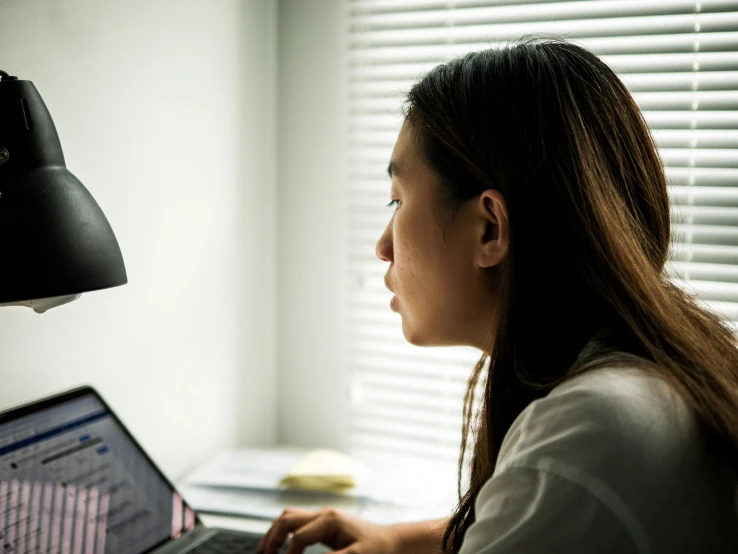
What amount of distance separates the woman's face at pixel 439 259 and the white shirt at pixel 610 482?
228 millimetres

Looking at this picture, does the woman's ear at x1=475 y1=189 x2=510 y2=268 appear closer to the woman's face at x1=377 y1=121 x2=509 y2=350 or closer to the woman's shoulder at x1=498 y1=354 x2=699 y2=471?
the woman's face at x1=377 y1=121 x2=509 y2=350

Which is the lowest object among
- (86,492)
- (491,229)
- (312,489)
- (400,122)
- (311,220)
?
(312,489)

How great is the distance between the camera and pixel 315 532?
1.01m

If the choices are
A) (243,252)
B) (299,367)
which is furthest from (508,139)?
(299,367)

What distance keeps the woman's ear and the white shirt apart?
20cm

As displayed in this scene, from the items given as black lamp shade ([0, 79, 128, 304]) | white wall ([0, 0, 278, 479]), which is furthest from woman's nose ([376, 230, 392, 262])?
white wall ([0, 0, 278, 479])

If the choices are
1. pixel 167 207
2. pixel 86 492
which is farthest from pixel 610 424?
pixel 167 207

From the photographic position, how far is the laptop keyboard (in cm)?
104

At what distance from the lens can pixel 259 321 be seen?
5.48 feet

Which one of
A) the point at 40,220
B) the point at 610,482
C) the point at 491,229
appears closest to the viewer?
the point at 610,482

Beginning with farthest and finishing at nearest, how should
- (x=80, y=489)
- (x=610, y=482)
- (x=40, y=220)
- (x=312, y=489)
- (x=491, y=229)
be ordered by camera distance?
(x=312, y=489) < (x=80, y=489) < (x=491, y=229) < (x=40, y=220) < (x=610, y=482)

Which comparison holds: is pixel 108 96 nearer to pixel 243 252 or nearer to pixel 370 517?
pixel 243 252

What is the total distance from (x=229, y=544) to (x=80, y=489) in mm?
232

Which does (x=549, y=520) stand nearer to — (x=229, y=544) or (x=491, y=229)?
(x=491, y=229)
